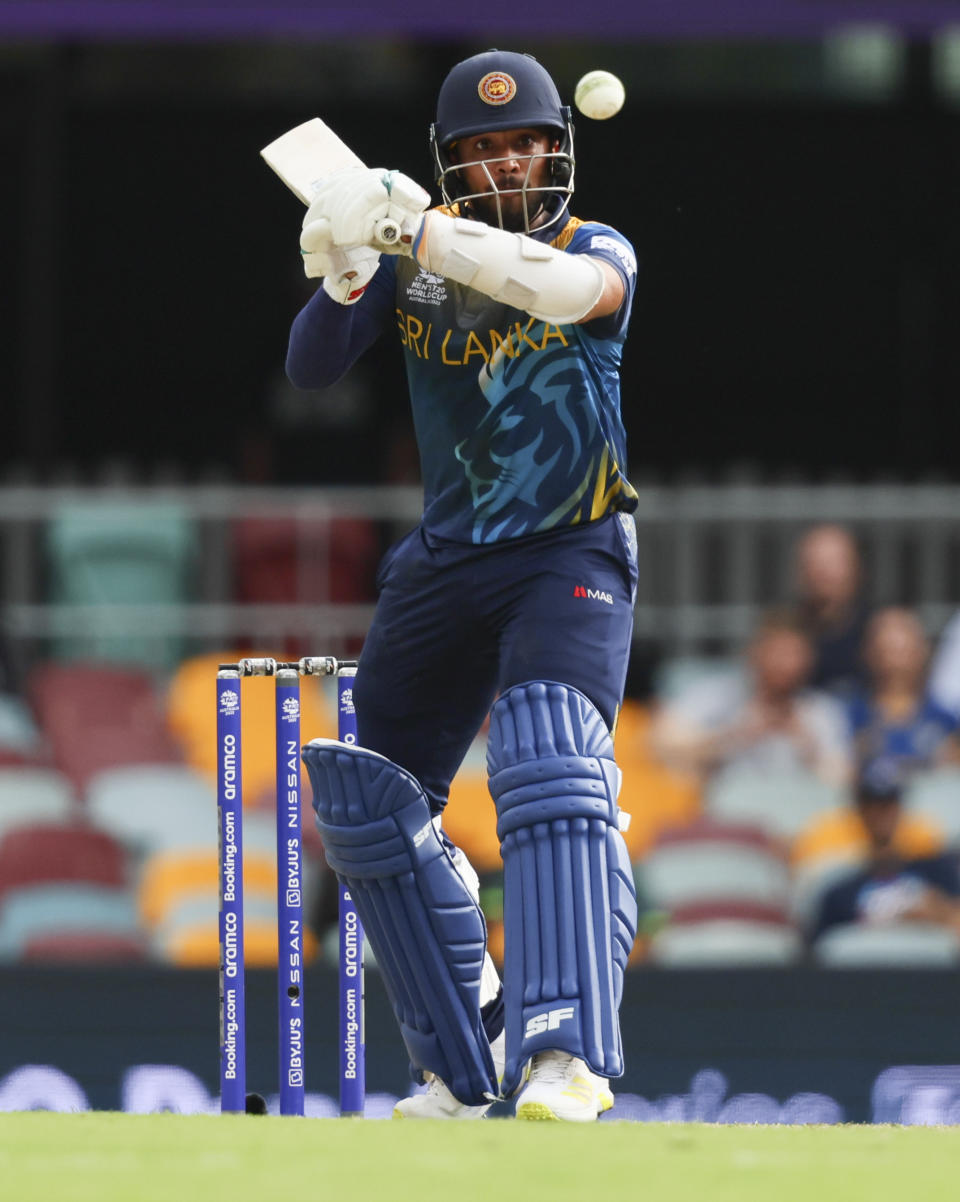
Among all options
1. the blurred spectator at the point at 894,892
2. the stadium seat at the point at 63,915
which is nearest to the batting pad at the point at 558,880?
the blurred spectator at the point at 894,892

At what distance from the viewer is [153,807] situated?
668cm

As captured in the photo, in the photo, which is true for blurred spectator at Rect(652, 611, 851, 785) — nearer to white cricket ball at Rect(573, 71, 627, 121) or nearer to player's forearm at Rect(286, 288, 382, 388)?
player's forearm at Rect(286, 288, 382, 388)

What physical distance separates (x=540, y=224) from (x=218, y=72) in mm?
7195

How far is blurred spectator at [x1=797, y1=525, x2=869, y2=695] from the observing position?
6.79 m

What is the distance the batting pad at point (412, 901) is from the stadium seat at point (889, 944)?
246cm

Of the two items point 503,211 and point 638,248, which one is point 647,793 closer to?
point 503,211

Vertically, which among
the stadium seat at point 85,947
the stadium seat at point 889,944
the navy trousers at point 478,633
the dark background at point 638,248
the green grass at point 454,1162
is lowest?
the green grass at point 454,1162

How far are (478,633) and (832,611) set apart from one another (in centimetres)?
341

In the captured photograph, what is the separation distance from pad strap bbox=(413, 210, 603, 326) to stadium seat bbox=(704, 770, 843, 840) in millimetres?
3482

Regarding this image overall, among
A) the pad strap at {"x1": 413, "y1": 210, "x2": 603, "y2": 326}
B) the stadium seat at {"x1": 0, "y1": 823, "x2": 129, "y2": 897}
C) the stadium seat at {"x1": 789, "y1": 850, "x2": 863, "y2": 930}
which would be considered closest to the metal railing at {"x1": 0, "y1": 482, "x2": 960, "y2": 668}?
the stadium seat at {"x1": 0, "y1": 823, "x2": 129, "y2": 897}

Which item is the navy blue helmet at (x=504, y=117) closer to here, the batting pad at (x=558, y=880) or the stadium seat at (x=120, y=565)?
the batting pad at (x=558, y=880)

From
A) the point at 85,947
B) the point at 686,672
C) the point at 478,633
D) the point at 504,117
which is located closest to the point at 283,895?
the point at 478,633

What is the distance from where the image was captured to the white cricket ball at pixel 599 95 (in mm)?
3666

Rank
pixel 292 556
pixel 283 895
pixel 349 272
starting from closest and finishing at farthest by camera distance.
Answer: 1. pixel 349 272
2. pixel 283 895
3. pixel 292 556
